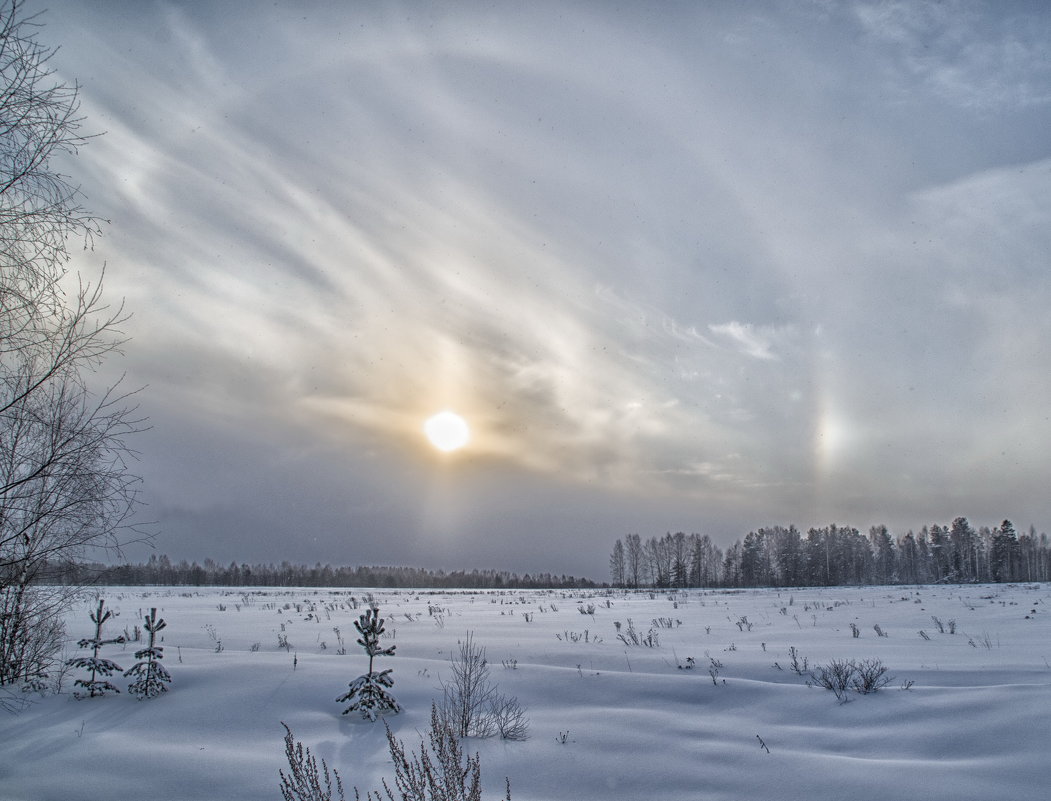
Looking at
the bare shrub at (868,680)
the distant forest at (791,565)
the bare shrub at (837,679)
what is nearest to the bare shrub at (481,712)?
the bare shrub at (837,679)

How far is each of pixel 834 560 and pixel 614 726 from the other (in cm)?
9837

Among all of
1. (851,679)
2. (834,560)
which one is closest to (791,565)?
(834,560)

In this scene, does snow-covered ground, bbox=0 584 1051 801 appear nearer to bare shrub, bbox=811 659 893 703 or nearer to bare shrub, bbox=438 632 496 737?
bare shrub, bbox=811 659 893 703

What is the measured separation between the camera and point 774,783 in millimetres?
5500

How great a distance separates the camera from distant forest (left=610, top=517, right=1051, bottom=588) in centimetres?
8419

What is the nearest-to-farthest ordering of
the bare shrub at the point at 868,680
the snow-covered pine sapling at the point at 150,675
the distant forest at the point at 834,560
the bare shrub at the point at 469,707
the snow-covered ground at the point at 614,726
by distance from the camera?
the snow-covered ground at the point at 614,726
the bare shrub at the point at 469,707
the bare shrub at the point at 868,680
the snow-covered pine sapling at the point at 150,675
the distant forest at the point at 834,560

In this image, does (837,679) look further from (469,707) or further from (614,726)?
(469,707)

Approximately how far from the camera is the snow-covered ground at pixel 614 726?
5613 mm

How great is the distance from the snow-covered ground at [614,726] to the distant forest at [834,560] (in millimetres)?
78242

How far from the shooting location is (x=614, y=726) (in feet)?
23.9

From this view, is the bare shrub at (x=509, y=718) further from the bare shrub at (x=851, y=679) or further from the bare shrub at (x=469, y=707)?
the bare shrub at (x=851, y=679)

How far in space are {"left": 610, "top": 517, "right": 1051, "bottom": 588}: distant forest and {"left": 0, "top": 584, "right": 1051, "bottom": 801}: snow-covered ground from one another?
7824 centimetres

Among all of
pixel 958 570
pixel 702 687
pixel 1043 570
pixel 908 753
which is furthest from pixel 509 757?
pixel 1043 570

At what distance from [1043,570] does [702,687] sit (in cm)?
14275
